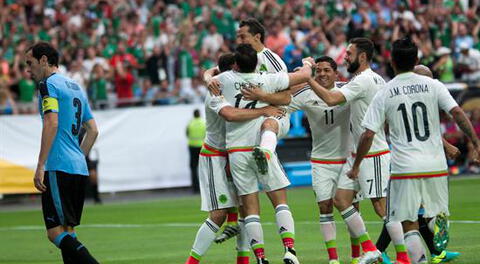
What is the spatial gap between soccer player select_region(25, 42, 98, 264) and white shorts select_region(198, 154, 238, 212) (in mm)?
1439

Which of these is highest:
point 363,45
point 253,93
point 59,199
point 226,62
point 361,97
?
point 363,45

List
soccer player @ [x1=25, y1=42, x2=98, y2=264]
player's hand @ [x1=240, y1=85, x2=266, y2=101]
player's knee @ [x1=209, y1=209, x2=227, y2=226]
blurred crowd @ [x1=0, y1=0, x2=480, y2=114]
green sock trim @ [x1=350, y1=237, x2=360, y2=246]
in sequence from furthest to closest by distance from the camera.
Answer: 1. blurred crowd @ [x1=0, y1=0, x2=480, y2=114]
2. green sock trim @ [x1=350, y1=237, x2=360, y2=246]
3. player's knee @ [x1=209, y1=209, x2=227, y2=226]
4. player's hand @ [x1=240, y1=85, x2=266, y2=101]
5. soccer player @ [x1=25, y1=42, x2=98, y2=264]

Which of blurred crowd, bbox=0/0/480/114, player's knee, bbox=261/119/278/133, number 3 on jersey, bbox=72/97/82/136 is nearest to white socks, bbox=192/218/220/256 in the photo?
player's knee, bbox=261/119/278/133

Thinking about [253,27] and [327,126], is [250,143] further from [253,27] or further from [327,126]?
[253,27]

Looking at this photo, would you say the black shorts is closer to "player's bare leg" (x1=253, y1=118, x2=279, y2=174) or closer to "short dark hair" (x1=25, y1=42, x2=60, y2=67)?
"short dark hair" (x1=25, y1=42, x2=60, y2=67)

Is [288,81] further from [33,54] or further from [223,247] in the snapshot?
[223,247]

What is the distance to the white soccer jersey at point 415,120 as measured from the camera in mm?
10094

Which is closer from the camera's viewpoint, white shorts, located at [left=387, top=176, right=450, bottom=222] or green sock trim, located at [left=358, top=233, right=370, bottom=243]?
white shorts, located at [left=387, top=176, right=450, bottom=222]

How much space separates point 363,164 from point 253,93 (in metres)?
1.66

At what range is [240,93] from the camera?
459 inches

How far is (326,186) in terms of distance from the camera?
12.4m

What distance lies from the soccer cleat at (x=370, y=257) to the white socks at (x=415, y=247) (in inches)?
66.4

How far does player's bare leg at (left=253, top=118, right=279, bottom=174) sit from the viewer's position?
1122 centimetres

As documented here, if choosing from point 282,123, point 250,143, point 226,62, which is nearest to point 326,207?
point 282,123
